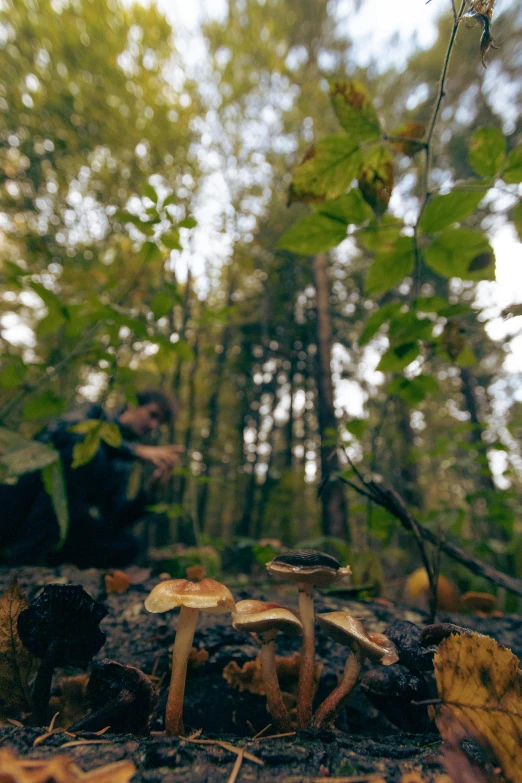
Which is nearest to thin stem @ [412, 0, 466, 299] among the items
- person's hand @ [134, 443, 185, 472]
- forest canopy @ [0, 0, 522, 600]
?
forest canopy @ [0, 0, 522, 600]

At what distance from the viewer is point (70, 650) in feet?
3.12

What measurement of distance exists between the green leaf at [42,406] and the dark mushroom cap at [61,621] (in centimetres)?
98

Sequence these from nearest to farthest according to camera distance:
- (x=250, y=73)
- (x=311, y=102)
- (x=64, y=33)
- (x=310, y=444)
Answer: (x=64, y=33) → (x=311, y=102) → (x=250, y=73) → (x=310, y=444)

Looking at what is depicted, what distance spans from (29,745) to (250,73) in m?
11.2

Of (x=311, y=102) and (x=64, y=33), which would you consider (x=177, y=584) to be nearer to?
(x=311, y=102)

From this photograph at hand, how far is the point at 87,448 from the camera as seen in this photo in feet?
5.03

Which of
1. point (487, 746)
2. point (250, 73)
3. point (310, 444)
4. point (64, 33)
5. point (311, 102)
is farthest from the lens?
point (310, 444)

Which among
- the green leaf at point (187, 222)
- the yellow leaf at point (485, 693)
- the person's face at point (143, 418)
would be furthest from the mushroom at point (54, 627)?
the person's face at point (143, 418)

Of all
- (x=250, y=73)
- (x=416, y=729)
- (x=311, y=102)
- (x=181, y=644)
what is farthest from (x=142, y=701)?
(x=250, y=73)

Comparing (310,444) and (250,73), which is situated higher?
(250,73)

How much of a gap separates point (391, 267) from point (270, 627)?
1129 mm

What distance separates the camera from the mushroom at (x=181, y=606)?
813mm

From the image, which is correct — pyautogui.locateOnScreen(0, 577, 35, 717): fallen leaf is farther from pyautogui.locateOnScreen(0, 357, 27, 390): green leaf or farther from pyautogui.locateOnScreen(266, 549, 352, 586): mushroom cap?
pyautogui.locateOnScreen(0, 357, 27, 390): green leaf

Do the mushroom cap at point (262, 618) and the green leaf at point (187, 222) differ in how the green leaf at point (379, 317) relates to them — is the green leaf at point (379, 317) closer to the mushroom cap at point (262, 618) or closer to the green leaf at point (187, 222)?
the mushroom cap at point (262, 618)
